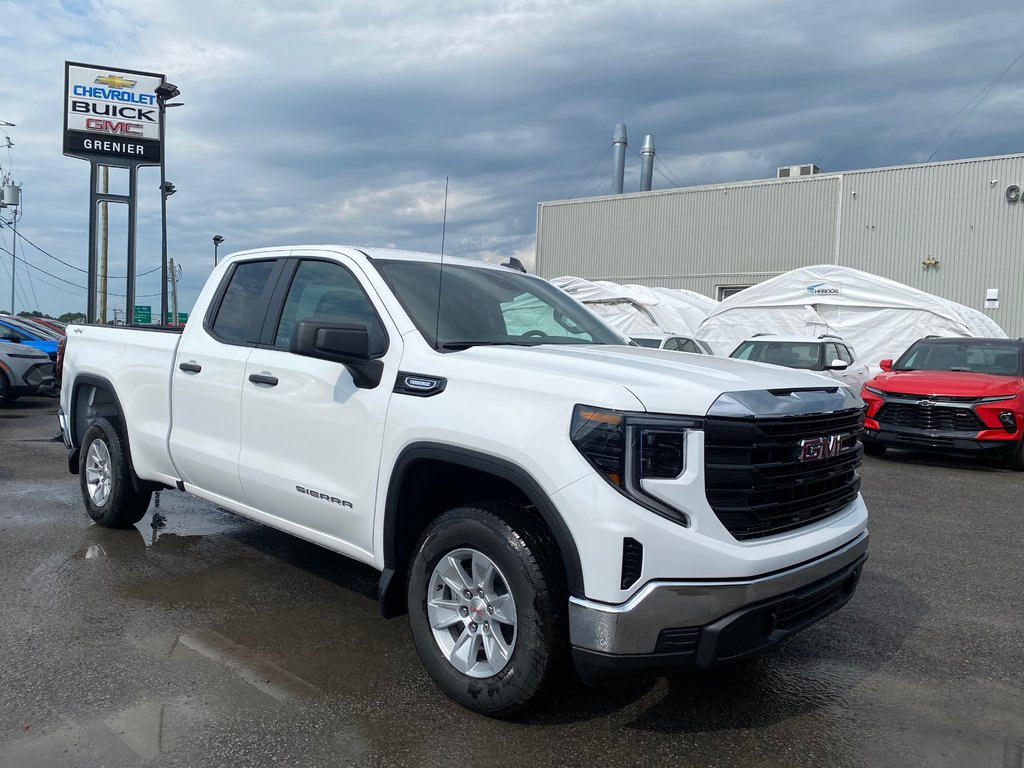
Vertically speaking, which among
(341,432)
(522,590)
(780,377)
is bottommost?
(522,590)

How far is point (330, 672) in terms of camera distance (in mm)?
3746

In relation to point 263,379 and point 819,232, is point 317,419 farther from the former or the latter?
point 819,232

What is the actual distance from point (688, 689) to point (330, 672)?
1.57 m

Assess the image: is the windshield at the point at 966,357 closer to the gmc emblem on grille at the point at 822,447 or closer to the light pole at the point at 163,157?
the gmc emblem on grille at the point at 822,447

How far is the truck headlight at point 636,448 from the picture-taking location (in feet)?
9.45

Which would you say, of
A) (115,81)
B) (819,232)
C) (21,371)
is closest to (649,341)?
(21,371)

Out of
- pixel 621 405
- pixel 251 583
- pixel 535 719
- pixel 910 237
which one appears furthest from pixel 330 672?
pixel 910 237

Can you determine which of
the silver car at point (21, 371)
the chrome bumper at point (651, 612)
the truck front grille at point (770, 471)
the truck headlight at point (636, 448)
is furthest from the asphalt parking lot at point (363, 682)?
the silver car at point (21, 371)

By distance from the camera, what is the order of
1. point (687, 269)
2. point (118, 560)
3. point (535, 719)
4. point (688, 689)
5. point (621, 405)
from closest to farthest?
point (621, 405)
point (535, 719)
point (688, 689)
point (118, 560)
point (687, 269)

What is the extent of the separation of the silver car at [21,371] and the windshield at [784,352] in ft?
40.2

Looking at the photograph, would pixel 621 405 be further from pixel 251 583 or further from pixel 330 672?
pixel 251 583

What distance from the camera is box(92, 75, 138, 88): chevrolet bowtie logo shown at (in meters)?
25.3

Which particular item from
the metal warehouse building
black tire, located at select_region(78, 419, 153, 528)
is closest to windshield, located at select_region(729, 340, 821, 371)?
black tire, located at select_region(78, 419, 153, 528)

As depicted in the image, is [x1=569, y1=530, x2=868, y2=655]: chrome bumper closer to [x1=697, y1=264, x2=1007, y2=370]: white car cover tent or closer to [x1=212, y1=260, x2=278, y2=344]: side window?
[x1=212, y1=260, x2=278, y2=344]: side window
